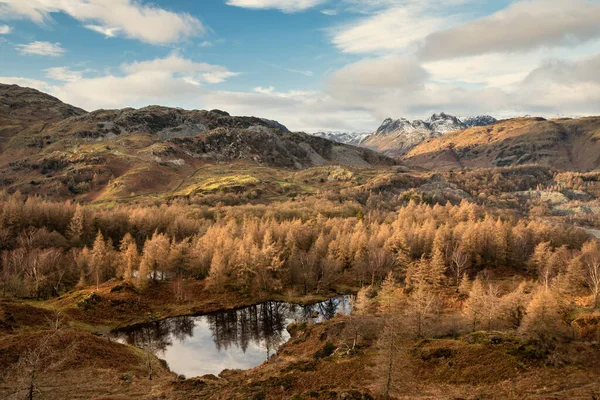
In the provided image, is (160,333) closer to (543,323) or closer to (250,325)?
(250,325)

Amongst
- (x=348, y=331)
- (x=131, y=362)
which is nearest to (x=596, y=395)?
(x=348, y=331)

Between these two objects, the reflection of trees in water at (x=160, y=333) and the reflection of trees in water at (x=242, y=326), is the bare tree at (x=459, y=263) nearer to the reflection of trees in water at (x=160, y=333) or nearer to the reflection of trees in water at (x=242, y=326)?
the reflection of trees in water at (x=242, y=326)

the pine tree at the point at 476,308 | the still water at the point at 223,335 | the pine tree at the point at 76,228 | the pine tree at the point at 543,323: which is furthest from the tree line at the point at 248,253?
the pine tree at the point at 543,323

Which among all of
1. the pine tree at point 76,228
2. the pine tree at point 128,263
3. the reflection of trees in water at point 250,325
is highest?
the pine tree at point 76,228

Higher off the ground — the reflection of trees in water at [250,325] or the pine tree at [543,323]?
the pine tree at [543,323]

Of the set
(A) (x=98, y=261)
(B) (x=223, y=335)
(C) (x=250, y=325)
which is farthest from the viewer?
(A) (x=98, y=261)

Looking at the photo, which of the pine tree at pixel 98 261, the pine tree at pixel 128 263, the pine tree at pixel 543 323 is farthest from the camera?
the pine tree at pixel 128 263

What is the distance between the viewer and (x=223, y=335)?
276 feet

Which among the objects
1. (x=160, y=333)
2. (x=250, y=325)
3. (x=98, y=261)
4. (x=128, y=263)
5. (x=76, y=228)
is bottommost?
(x=250, y=325)

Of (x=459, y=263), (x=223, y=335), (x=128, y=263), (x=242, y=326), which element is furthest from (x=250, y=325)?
(x=459, y=263)

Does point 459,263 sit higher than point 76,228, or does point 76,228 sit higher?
point 76,228

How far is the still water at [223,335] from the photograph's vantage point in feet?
233

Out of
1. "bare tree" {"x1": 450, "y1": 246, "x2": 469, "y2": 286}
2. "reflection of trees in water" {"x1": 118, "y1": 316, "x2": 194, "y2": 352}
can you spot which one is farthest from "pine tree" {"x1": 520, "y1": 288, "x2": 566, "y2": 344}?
"reflection of trees in water" {"x1": 118, "y1": 316, "x2": 194, "y2": 352}

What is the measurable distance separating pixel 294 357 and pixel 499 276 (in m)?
92.8
